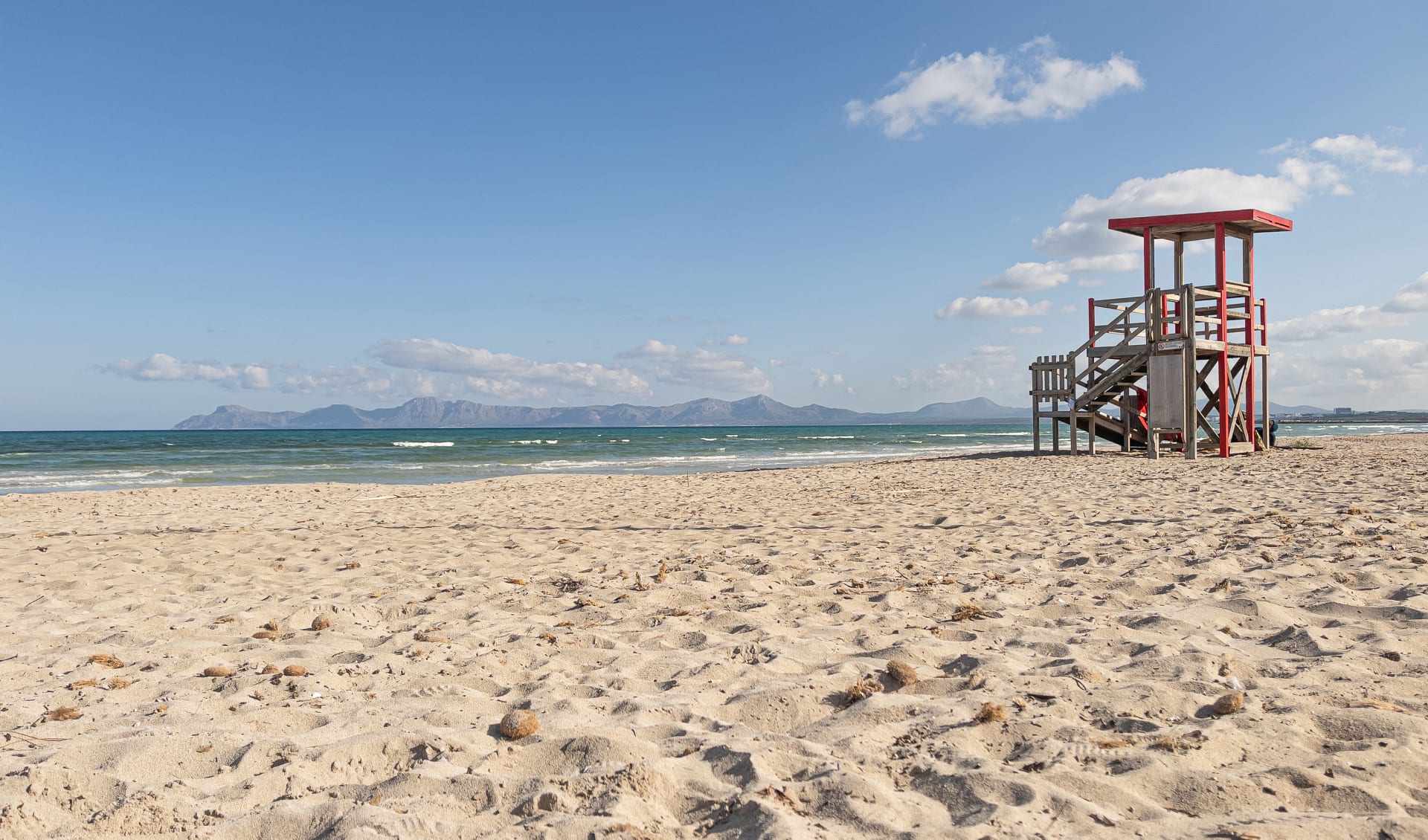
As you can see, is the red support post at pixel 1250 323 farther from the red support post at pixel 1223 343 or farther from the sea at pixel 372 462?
the sea at pixel 372 462

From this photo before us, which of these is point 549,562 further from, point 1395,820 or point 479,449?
point 479,449

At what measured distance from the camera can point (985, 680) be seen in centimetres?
321

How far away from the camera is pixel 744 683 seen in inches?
132

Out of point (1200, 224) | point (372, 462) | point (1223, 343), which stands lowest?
point (372, 462)

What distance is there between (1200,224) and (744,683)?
54.1 ft

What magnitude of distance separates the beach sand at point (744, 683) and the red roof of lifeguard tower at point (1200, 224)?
10183mm

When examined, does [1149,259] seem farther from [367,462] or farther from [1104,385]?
[367,462]

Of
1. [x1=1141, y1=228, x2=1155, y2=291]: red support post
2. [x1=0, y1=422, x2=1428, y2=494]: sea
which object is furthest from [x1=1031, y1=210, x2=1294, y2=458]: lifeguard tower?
[x1=0, y1=422, x2=1428, y2=494]: sea

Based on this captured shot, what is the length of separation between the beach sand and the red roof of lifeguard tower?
10.2 m

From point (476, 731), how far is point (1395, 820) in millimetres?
2632

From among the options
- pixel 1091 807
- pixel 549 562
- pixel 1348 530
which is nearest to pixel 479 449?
pixel 549 562

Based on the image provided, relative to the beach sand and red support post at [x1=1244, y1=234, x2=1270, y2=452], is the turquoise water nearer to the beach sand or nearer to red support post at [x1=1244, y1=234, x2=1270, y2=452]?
red support post at [x1=1244, y1=234, x2=1270, y2=452]

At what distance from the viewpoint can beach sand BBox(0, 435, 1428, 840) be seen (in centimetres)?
227

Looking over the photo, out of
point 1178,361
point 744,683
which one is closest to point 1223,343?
point 1178,361
